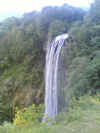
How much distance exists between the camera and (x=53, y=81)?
11.4 m

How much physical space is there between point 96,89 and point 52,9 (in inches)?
362

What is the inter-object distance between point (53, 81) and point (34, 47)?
4607mm

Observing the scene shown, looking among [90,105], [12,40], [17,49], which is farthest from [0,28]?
[90,105]

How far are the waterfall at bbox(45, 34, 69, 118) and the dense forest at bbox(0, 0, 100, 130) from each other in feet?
2.46

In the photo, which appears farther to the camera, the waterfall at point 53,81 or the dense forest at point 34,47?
the waterfall at point 53,81

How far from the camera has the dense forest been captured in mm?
10195

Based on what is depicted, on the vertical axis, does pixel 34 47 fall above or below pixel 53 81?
above

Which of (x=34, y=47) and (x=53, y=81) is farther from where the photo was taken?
(x=34, y=47)

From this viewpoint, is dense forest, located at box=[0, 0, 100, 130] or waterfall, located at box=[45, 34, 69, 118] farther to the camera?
waterfall, located at box=[45, 34, 69, 118]

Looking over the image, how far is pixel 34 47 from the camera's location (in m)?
14.3

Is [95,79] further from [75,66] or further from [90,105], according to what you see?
[90,105]

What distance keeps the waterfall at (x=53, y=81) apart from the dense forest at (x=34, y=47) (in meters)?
0.75

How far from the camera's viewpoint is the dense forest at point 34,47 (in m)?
10.2

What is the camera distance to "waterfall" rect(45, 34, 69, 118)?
10.5m
